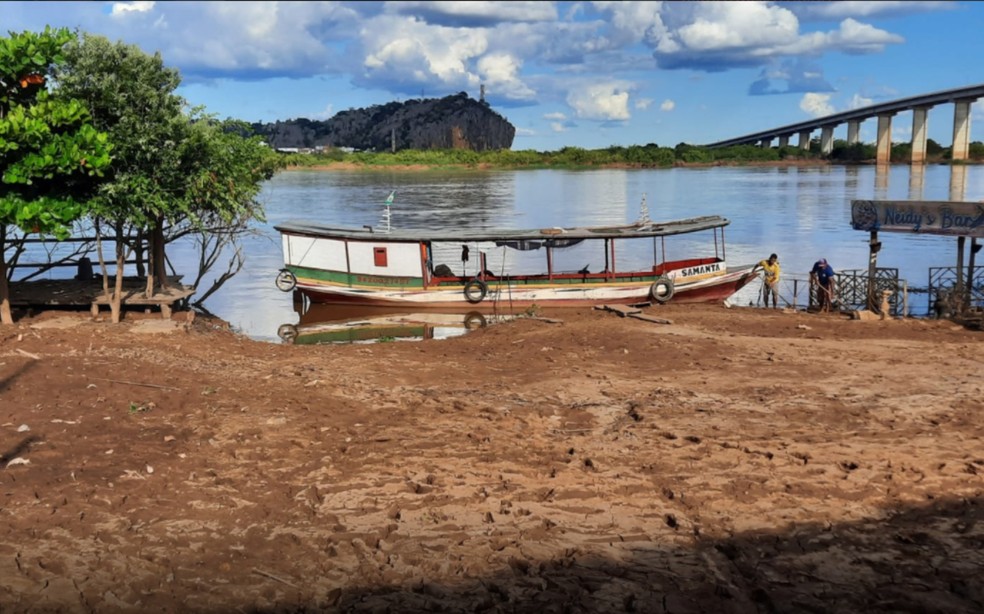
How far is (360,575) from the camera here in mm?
5840

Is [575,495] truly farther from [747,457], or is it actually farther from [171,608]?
[171,608]

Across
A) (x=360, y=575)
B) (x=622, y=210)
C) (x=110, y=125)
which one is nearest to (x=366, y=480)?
(x=360, y=575)

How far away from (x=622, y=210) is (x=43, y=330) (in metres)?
45.0

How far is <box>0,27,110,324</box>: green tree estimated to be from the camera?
1248 centimetres

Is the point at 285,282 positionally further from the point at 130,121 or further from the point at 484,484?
the point at 484,484

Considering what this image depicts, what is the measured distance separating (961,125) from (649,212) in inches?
1868

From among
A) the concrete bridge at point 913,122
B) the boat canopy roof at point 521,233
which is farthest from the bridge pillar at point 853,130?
the boat canopy roof at point 521,233

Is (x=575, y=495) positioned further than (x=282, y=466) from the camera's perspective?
No

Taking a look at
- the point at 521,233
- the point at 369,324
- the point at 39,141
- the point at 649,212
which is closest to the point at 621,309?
the point at 521,233

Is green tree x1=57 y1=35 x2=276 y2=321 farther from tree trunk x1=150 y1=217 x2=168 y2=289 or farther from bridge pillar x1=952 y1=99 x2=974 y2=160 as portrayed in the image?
bridge pillar x1=952 y1=99 x2=974 y2=160

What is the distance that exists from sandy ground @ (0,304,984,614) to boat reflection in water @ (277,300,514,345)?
24.8 ft

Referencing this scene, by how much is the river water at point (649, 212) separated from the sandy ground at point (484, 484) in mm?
10131

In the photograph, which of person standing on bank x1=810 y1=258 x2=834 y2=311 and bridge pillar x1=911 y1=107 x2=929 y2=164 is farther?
bridge pillar x1=911 y1=107 x2=929 y2=164

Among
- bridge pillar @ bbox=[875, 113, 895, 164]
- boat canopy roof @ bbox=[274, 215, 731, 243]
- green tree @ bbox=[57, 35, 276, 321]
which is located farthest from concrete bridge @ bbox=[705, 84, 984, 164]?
green tree @ bbox=[57, 35, 276, 321]
